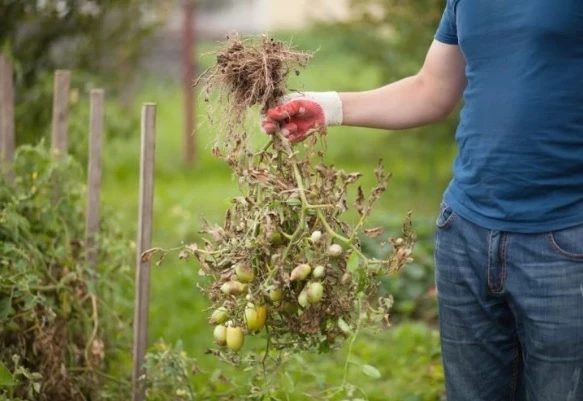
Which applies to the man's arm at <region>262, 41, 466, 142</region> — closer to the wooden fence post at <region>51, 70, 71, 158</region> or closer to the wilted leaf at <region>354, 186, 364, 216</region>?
the wilted leaf at <region>354, 186, 364, 216</region>

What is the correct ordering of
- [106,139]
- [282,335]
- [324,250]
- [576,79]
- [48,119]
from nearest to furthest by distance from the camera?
[576,79] < [324,250] < [282,335] < [48,119] < [106,139]

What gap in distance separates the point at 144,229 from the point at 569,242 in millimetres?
1570

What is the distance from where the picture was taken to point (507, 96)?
8.11ft

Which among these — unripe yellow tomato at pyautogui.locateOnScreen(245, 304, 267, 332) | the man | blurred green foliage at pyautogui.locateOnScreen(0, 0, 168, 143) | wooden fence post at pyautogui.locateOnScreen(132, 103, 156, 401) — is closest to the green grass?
wooden fence post at pyautogui.locateOnScreen(132, 103, 156, 401)

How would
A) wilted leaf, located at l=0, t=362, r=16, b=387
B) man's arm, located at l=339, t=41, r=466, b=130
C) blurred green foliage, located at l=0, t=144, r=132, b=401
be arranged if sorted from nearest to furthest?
1. man's arm, located at l=339, t=41, r=466, b=130
2. wilted leaf, located at l=0, t=362, r=16, b=387
3. blurred green foliage, located at l=0, t=144, r=132, b=401

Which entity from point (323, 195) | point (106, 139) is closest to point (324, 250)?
point (323, 195)

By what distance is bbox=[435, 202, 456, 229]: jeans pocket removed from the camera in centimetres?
265

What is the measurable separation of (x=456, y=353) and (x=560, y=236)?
1.49 ft

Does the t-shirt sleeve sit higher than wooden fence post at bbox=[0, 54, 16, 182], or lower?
higher

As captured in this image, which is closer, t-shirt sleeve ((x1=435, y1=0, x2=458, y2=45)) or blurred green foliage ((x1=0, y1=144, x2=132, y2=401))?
t-shirt sleeve ((x1=435, y1=0, x2=458, y2=45))

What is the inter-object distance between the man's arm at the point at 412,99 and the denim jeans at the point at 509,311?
0.33m

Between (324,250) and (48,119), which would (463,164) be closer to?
(324,250)

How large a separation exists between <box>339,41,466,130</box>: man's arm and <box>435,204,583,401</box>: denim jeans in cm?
33

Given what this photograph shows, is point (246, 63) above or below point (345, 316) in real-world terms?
above
